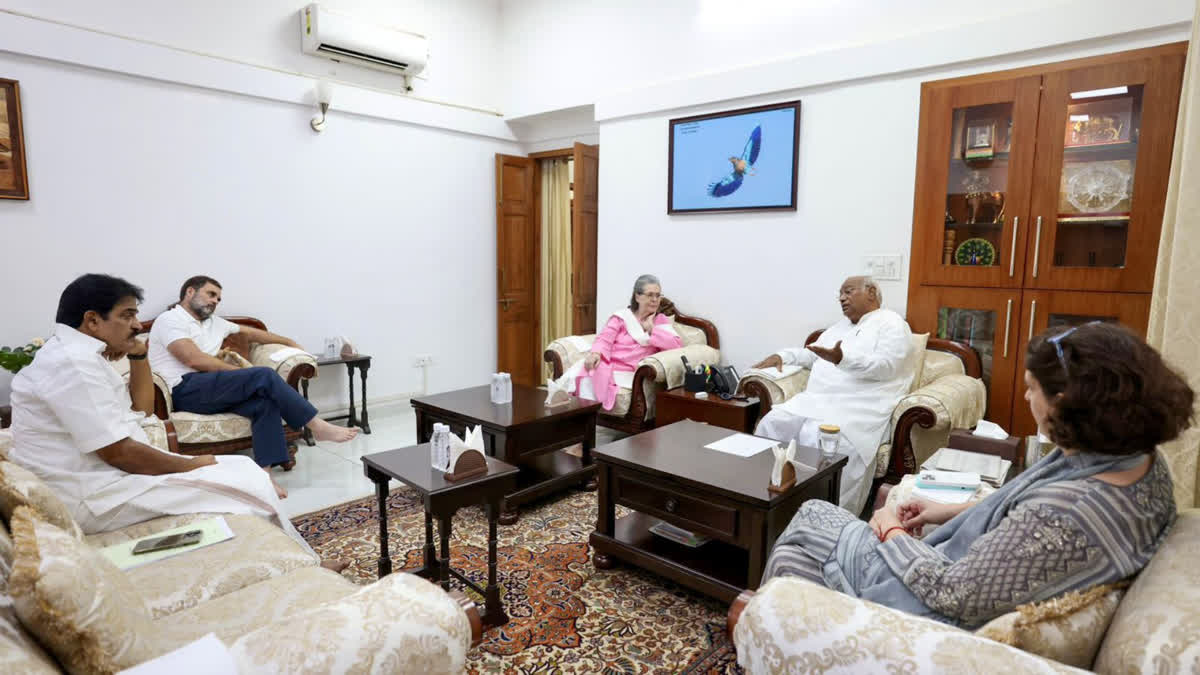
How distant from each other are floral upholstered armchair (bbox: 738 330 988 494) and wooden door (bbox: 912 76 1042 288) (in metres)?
0.41

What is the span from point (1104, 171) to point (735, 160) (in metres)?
1.96

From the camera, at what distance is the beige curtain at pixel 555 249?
6043 mm

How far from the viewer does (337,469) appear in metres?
3.78

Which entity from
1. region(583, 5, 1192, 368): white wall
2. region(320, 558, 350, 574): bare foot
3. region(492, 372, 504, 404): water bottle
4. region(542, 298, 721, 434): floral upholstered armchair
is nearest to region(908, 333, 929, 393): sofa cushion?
region(583, 5, 1192, 368): white wall

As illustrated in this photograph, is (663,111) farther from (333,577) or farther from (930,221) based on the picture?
(333,577)

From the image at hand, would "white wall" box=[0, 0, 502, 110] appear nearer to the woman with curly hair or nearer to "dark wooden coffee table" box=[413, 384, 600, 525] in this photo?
"dark wooden coffee table" box=[413, 384, 600, 525]

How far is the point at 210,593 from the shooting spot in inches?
63.7

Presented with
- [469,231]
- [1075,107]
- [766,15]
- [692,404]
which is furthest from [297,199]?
[1075,107]

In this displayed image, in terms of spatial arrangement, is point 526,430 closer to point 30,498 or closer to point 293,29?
point 30,498

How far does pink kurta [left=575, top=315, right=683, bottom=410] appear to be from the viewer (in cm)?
415

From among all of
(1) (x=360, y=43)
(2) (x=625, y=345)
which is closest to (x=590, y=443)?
(2) (x=625, y=345)

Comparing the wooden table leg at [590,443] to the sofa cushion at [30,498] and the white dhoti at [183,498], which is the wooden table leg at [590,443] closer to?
the white dhoti at [183,498]

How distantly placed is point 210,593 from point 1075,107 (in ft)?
12.9

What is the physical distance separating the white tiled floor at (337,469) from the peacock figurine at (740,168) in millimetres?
1778
